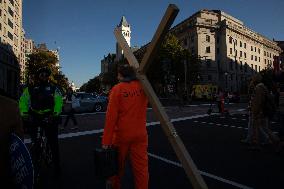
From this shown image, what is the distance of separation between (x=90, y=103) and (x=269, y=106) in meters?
16.2

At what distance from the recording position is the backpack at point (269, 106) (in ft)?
26.7

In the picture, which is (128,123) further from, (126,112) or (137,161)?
(137,161)

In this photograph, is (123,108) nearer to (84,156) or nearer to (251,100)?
(84,156)

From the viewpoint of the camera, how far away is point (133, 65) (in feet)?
11.0

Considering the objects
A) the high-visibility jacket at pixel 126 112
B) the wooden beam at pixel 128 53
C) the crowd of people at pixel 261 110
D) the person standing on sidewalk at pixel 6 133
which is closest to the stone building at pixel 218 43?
the crowd of people at pixel 261 110

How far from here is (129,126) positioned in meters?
3.64

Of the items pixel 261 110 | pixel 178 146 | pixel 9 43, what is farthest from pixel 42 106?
pixel 9 43

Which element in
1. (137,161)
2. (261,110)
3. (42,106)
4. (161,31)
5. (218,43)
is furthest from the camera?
(218,43)

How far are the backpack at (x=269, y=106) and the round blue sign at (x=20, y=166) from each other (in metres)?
6.76

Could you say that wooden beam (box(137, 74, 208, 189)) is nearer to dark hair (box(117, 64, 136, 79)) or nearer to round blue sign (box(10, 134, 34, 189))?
dark hair (box(117, 64, 136, 79))

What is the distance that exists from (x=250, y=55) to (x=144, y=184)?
8725 centimetres

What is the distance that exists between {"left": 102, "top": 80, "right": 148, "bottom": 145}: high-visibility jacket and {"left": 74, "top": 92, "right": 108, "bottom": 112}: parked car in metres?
19.1

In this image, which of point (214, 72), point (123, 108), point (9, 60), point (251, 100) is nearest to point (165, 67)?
point (251, 100)

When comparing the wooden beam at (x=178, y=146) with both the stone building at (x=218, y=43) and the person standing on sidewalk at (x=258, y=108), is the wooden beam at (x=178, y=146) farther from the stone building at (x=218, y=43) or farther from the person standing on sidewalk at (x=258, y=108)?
the stone building at (x=218, y=43)
